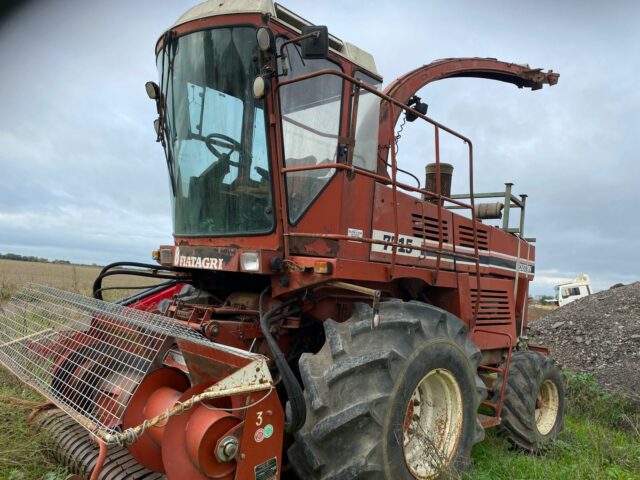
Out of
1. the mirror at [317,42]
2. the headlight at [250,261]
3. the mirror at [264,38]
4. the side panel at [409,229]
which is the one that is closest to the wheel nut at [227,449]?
the headlight at [250,261]

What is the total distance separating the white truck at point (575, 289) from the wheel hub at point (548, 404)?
750 inches

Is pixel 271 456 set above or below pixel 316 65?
below

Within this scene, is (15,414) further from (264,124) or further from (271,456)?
(264,124)

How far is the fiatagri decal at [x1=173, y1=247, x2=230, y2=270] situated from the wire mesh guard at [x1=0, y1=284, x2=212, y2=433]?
1.65ft

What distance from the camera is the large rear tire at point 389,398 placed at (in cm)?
277

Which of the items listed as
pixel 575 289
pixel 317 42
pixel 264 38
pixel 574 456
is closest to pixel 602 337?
pixel 574 456

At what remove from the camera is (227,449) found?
2.49m

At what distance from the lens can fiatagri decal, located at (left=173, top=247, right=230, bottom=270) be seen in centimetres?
367

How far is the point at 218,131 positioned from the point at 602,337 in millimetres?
9095

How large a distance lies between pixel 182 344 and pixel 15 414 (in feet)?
6.90

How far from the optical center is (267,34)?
3291 millimetres

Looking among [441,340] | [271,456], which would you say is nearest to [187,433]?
[271,456]

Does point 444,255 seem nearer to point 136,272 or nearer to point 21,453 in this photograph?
point 136,272

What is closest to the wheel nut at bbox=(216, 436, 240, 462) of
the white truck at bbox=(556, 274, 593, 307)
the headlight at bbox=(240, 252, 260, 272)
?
the headlight at bbox=(240, 252, 260, 272)
